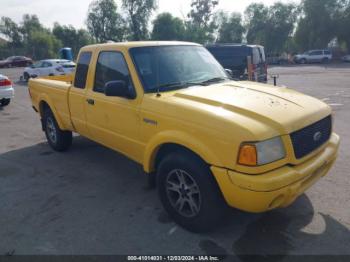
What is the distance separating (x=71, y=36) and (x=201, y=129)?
8019 centimetres

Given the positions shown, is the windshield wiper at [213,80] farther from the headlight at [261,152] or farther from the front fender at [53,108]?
the front fender at [53,108]

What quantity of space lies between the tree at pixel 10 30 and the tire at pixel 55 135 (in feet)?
273

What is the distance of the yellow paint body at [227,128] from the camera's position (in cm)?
297

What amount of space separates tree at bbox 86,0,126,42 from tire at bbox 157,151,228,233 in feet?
256

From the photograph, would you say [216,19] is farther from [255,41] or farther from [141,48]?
[141,48]

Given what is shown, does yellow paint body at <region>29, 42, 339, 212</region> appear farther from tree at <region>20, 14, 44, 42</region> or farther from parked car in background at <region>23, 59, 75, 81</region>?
tree at <region>20, 14, 44, 42</region>

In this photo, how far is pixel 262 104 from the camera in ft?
11.3

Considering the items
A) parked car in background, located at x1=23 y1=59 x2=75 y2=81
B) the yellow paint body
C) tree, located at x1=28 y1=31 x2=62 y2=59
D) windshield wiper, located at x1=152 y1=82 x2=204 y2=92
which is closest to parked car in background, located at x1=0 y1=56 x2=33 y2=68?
tree, located at x1=28 y1=31 x2=62 y2=59

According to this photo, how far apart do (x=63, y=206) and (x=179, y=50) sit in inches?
100

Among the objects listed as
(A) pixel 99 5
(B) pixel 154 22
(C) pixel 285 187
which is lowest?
(C) pixel 285 187

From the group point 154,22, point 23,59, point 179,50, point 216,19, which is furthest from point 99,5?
point 179,50

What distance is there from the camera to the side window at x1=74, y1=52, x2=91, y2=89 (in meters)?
5.01

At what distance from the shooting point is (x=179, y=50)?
451cm

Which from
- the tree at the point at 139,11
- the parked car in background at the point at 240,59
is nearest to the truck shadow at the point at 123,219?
the parked car in background at the point at 240,59
